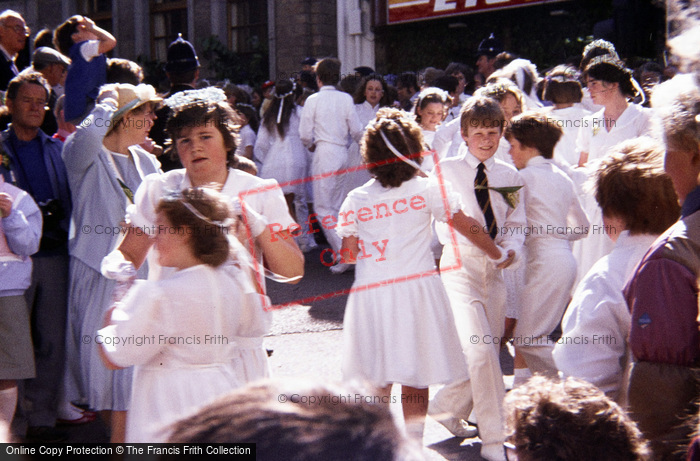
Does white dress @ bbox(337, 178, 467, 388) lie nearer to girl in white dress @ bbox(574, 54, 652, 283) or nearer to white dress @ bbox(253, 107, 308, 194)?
girl in white dress @ bbox(574, 54, 652, 283)

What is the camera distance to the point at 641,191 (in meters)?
2.59

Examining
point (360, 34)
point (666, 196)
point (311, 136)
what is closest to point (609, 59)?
point (666, 196)

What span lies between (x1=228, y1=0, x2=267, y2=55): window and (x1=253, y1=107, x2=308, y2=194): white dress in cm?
878

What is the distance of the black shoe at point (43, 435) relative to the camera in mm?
4457

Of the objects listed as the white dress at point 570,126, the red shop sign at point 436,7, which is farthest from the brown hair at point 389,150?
the red shop sign at point 436,7

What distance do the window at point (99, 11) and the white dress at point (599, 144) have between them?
1674cm

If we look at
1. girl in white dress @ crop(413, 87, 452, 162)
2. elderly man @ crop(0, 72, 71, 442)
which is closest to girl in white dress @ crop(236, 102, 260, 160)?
girl in white dress @ crop(413, 87, 452, 162)

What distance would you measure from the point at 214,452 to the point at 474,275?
3.36 metres

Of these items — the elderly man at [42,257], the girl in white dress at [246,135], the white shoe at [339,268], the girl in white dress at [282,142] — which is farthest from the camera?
the girl in white dress at [246,135]

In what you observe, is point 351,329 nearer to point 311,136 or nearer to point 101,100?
point 101,100

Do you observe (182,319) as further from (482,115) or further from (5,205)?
(482,115)

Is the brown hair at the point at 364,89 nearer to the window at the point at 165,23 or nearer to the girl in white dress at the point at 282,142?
the girl in white dress at the point at 282,142

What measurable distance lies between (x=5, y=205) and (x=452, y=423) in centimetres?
262

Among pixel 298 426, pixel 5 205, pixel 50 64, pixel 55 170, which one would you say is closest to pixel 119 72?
pixel 55 170
